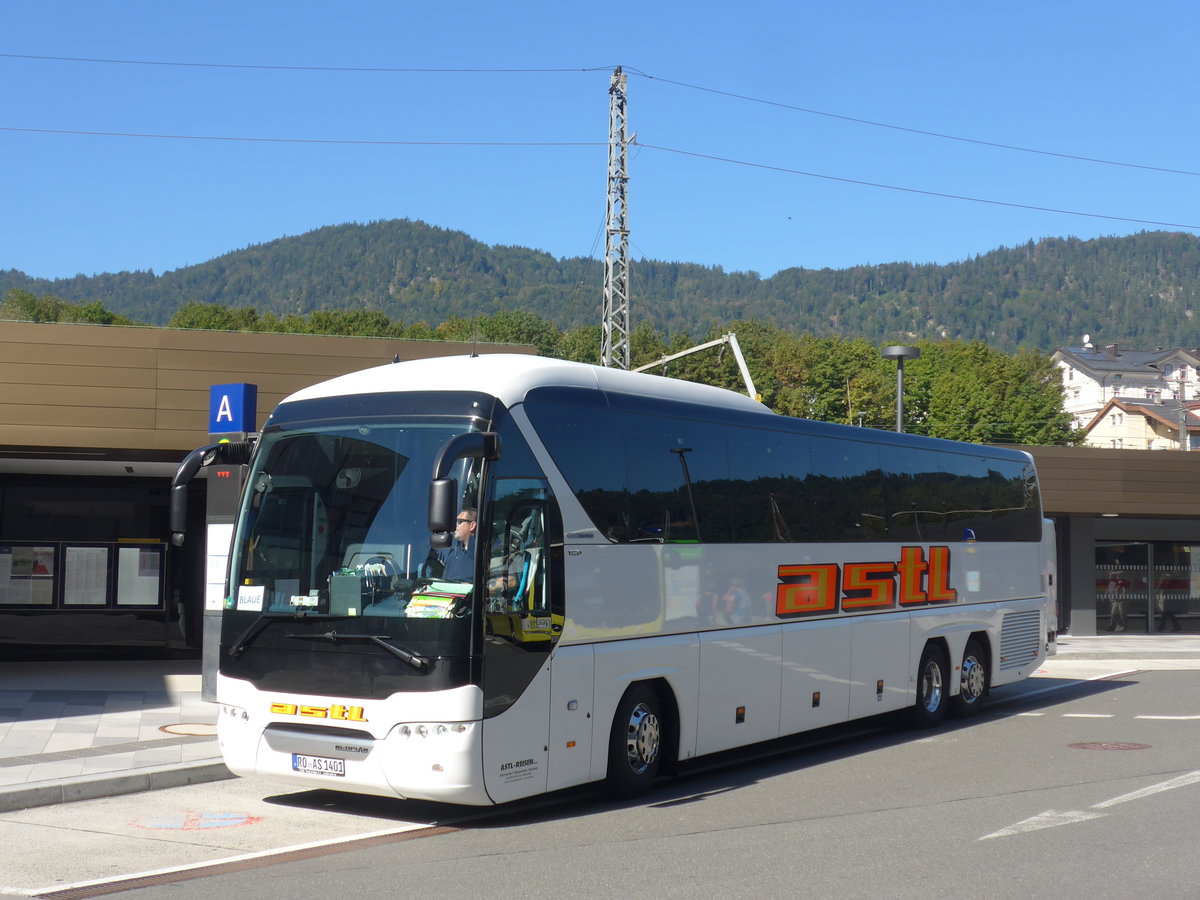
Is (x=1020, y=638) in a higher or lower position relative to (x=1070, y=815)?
higher

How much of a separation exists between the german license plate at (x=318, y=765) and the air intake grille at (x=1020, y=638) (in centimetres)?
1082

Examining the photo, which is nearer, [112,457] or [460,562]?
[460,562]

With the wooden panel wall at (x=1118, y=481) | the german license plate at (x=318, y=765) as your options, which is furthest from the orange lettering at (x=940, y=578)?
the wooden panel wall at (x=1118, y=481)

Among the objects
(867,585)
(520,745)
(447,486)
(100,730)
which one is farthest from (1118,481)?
(447,486)

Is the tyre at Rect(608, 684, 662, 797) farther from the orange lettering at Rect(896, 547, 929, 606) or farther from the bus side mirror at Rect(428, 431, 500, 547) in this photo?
the orange lettering at Rect(896, 547, 929, 606)

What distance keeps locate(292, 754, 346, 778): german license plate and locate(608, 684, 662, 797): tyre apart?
2.16m

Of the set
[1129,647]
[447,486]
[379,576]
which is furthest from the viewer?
[1129,647]

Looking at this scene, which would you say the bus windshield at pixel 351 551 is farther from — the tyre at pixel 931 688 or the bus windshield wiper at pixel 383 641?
the tyre at pixel 931 688

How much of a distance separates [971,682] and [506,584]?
30.4 feet

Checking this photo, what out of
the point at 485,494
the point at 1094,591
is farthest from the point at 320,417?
the point at 1094,591

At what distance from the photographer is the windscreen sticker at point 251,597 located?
9.27 metres

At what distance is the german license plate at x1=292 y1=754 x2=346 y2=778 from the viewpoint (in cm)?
876

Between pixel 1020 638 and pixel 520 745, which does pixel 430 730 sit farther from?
pixel 1020 638

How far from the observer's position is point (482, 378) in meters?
9.12
